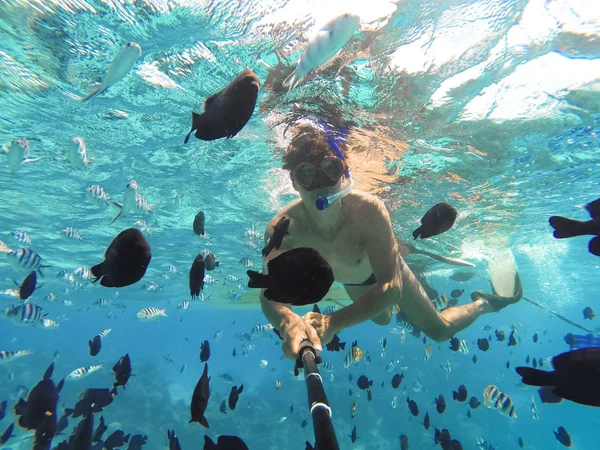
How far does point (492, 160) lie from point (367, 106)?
5.57 meters

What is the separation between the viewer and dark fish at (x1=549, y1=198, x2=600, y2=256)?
86.2 inches

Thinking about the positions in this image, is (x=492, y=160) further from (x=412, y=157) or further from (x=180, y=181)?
(x=180, y=181)

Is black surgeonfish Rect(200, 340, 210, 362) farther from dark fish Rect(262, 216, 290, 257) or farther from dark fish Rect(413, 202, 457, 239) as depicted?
dark fish Rect(413, 202, 457, 239)

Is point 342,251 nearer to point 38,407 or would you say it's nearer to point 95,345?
point 38,407

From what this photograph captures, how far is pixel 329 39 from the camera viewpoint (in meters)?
2.82

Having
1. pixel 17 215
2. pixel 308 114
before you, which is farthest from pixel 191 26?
pixel 17 215

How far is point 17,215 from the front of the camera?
17.9 meters

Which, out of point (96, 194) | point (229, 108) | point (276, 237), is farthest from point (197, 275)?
point (96, 194)

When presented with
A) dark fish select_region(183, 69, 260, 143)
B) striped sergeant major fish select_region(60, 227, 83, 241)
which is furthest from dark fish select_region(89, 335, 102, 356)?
dark fish select_region(183, 69, 260, 143)

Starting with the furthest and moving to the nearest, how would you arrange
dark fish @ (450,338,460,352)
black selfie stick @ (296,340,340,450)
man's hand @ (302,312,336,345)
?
1. dark fish @ (450,338,460,352)
2. man's hand @ (302,312,336,345)
3. black selfie stick @ (296,340,340,450)

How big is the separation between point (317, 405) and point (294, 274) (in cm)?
82

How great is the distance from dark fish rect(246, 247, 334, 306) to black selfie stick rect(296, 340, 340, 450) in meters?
0.50

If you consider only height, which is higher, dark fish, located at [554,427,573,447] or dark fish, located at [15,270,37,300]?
dark fish, located at [15,270,37,300]

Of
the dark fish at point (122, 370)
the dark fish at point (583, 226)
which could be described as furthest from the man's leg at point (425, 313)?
the dark fish at point (122, 370)
